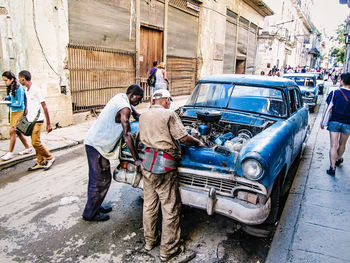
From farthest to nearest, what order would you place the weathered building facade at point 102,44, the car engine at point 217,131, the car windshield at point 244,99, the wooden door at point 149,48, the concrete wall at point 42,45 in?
the wooden door at point 149,48
the weathered building facade at point 102,44
the concrete wall at point 42,45
the car windshield at point 244,99
the car engine at point 217,131

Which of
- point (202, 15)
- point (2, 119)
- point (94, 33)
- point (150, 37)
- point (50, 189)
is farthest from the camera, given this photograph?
point (202, 15)

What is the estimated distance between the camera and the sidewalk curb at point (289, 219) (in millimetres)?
2846

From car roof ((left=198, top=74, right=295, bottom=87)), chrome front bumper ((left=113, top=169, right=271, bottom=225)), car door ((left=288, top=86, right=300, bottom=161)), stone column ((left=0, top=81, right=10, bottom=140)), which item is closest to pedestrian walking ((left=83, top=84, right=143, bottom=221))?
chrome front bumper ((left=113, top=169, right=271, bottom=225))

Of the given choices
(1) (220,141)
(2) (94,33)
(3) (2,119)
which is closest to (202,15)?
(2) (94,33)

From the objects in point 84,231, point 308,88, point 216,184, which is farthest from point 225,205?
point 308,88

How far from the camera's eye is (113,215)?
3521mm

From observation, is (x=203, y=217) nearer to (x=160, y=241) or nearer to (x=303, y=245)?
(x=160, y=241)

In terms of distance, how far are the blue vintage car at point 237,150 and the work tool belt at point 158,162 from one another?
0.35 metres

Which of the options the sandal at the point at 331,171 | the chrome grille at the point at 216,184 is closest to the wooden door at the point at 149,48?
the sandal at the point at 331,171

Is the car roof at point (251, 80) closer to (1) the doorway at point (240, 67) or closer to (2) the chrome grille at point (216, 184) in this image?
(2) the chrome grille at point (216, 184)

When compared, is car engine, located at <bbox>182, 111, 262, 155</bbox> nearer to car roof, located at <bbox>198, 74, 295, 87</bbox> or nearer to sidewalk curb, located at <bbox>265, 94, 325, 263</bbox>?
car roof, located at <bbox>198, 74, 295, 87</bbox>

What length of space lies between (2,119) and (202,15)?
1149 centimetres

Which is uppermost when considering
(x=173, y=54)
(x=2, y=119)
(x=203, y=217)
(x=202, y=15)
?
(x=202, y=15)

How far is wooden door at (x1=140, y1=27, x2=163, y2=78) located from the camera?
11.0 m
